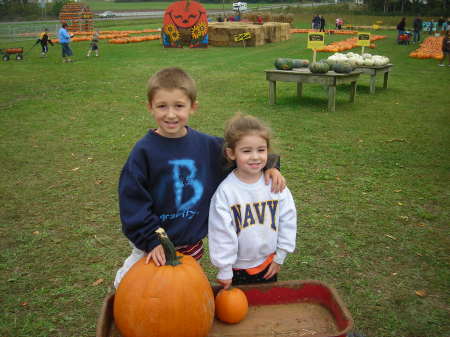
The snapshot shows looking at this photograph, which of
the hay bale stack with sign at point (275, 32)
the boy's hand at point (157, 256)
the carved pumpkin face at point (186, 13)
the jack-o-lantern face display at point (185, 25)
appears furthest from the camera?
the hay bale stack with sign at point (275, 32)

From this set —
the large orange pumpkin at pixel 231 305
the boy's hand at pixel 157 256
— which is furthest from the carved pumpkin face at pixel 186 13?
the large orange pumpkin at pixel 231 305

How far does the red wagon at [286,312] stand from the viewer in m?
2.06

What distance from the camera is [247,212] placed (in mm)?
2283

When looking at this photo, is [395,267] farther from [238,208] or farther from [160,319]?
[160,319]

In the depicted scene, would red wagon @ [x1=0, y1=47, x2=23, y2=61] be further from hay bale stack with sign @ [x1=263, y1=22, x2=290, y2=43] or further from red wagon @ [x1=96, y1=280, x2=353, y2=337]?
red wagon @ [x1=96, y1=280, x2=353, y2=337]

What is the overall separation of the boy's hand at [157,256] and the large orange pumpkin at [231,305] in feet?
1.19

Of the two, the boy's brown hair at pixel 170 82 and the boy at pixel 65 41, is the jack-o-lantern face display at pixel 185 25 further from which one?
the boy's brown hair at pixel 170 82

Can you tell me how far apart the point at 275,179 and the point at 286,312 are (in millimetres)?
720

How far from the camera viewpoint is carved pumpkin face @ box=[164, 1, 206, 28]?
73.2 ft

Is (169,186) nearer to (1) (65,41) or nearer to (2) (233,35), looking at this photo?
(1) (65,41)

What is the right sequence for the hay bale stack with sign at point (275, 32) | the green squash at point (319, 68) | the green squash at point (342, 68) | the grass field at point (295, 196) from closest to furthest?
the grass field at point (295, 196) < the green squash at point (319, 68) < the green squash at point (342, 68) < the hay bale stack with sign at point (275, 32)

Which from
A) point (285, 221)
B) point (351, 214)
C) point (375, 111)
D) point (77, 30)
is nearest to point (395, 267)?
point (351, 214)

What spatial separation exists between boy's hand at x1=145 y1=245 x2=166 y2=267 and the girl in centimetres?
33

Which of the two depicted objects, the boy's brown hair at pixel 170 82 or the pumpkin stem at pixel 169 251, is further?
the boy's brown hair at pixel 170 82
